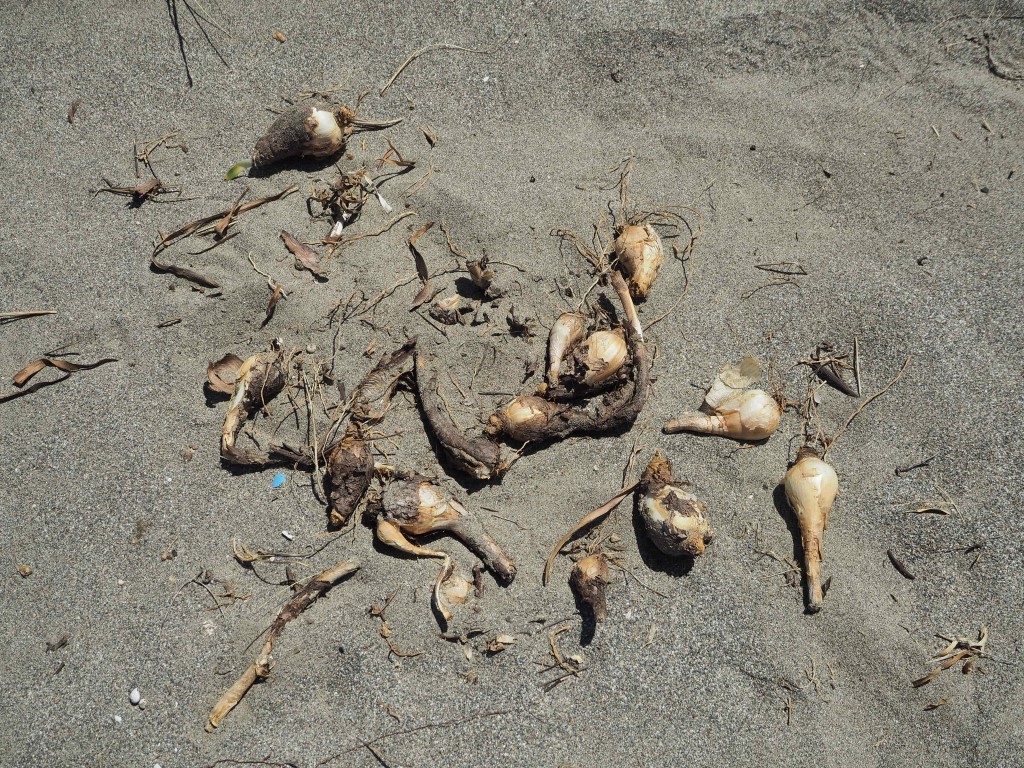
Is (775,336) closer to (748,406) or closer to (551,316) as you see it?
(748,406)

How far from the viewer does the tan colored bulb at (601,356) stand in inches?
95.3

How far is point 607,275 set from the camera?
8.68ft

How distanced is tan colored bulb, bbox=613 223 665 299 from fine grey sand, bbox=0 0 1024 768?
136 millimetres

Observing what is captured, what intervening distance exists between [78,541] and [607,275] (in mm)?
2300

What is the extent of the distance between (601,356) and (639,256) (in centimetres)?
48

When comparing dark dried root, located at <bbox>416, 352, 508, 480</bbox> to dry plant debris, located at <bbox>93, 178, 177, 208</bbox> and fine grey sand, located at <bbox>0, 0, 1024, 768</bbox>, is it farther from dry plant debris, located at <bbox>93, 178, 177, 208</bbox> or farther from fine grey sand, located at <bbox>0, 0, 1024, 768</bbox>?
dry plant debris, located at <bbox>93, 178, 177, 208</bbox>

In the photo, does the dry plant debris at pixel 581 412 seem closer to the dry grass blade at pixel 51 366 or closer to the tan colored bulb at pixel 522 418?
the tan colored bulb at pixel 522 418

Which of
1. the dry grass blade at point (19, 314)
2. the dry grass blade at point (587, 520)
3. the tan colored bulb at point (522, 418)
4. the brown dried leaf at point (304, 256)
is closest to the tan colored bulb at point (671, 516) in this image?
the dry grass blade at point (587, 520)

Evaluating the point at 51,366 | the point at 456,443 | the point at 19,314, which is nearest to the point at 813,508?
the point at 456,443

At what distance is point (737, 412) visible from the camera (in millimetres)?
2463

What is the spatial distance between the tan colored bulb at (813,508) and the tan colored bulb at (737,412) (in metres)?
0.22

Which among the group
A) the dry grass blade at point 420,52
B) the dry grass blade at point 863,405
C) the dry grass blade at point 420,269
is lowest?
the dry grass blade at point 863,405

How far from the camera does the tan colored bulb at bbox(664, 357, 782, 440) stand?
2.46 meters

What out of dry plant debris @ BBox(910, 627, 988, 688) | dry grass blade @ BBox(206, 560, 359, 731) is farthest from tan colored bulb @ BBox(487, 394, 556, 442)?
dry plant debris @ BBox(910, 627, 988, 688)
